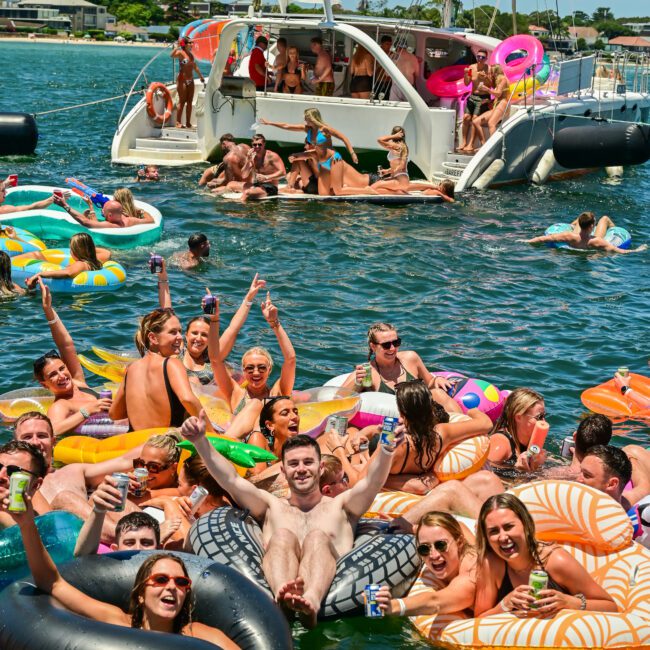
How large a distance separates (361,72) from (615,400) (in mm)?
12635

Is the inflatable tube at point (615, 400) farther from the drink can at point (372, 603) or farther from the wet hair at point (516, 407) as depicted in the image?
the drink can at point (372, 603)

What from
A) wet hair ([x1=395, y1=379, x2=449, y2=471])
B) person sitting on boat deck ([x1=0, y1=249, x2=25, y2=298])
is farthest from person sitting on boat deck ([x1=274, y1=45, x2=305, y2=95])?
wet hair ([x1=395, y1=379, x2=449, y2=471])

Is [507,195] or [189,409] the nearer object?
[189,409]

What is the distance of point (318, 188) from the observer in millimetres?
19016

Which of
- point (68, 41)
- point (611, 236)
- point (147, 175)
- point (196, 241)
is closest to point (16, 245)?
point (196, 241)

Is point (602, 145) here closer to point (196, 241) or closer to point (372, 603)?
point (196, 241)

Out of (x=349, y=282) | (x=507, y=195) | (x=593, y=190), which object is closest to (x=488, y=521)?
(x=349, y=282)

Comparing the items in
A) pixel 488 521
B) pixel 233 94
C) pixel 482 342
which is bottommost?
pixel 482 342

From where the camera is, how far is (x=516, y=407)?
26.6 ft

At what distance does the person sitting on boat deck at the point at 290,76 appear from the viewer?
2166 cm

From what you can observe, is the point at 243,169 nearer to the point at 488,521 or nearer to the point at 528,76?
the point at 528,76

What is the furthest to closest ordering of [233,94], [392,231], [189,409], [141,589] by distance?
[233,94] < [392,231] < [189,409] < [141,589]

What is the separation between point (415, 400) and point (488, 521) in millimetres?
1639

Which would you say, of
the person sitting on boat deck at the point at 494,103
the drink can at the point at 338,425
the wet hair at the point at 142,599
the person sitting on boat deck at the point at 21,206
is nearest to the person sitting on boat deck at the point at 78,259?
the person sitting on boat deck at the point at 21,206
